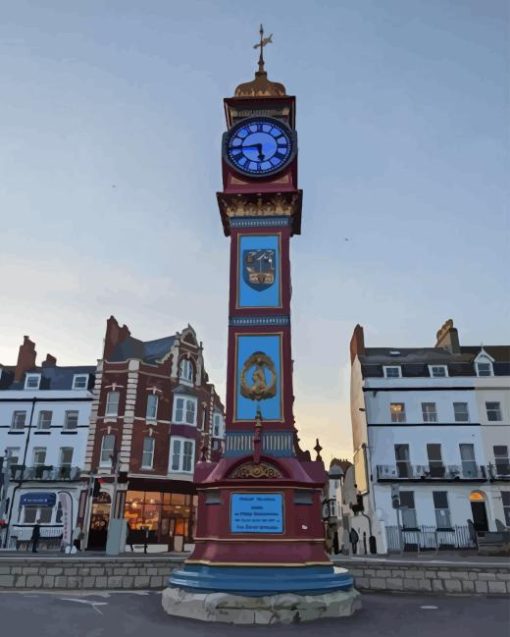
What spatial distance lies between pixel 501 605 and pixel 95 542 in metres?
27.9

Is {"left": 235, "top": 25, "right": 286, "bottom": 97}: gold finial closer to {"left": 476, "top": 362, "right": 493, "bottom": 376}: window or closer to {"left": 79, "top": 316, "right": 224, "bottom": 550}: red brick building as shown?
{"left": 79, "top": 316, "right": 224, "bottom": 550}: red brick building

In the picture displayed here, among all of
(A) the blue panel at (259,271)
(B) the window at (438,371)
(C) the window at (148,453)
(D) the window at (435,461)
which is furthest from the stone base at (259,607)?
(B) the window at (438,371)

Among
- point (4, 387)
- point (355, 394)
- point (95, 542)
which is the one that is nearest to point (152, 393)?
point (95, 542)

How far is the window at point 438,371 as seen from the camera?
123ft

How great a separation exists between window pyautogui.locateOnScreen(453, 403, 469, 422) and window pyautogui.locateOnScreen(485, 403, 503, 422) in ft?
4.95

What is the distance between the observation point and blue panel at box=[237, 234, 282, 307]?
16.2 m

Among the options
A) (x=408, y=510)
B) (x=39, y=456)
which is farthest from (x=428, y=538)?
(x=39, y=456)

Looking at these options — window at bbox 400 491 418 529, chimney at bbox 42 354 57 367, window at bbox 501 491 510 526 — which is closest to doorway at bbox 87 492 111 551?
chimney at bbox 42 354 57 367

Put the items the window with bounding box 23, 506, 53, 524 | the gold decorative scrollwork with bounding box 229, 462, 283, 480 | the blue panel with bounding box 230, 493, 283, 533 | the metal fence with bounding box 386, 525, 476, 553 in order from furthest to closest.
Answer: the window with bounding box 23, 506, 53, 524 → the metal fence with bounding box 386, 525, 476, 553 → the gold decorative scrollwork with bounding box 229, 462, 283, 480 → the blue panel with bounding box 230, 493, 283, 533

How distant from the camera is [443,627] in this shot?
10.2 m

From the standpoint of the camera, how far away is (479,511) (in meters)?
32.9

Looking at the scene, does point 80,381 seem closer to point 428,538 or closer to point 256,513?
point 428,538

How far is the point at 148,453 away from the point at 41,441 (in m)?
8.95

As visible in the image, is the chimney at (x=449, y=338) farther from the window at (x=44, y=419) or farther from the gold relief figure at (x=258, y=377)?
the window at (x=44, y=419)
